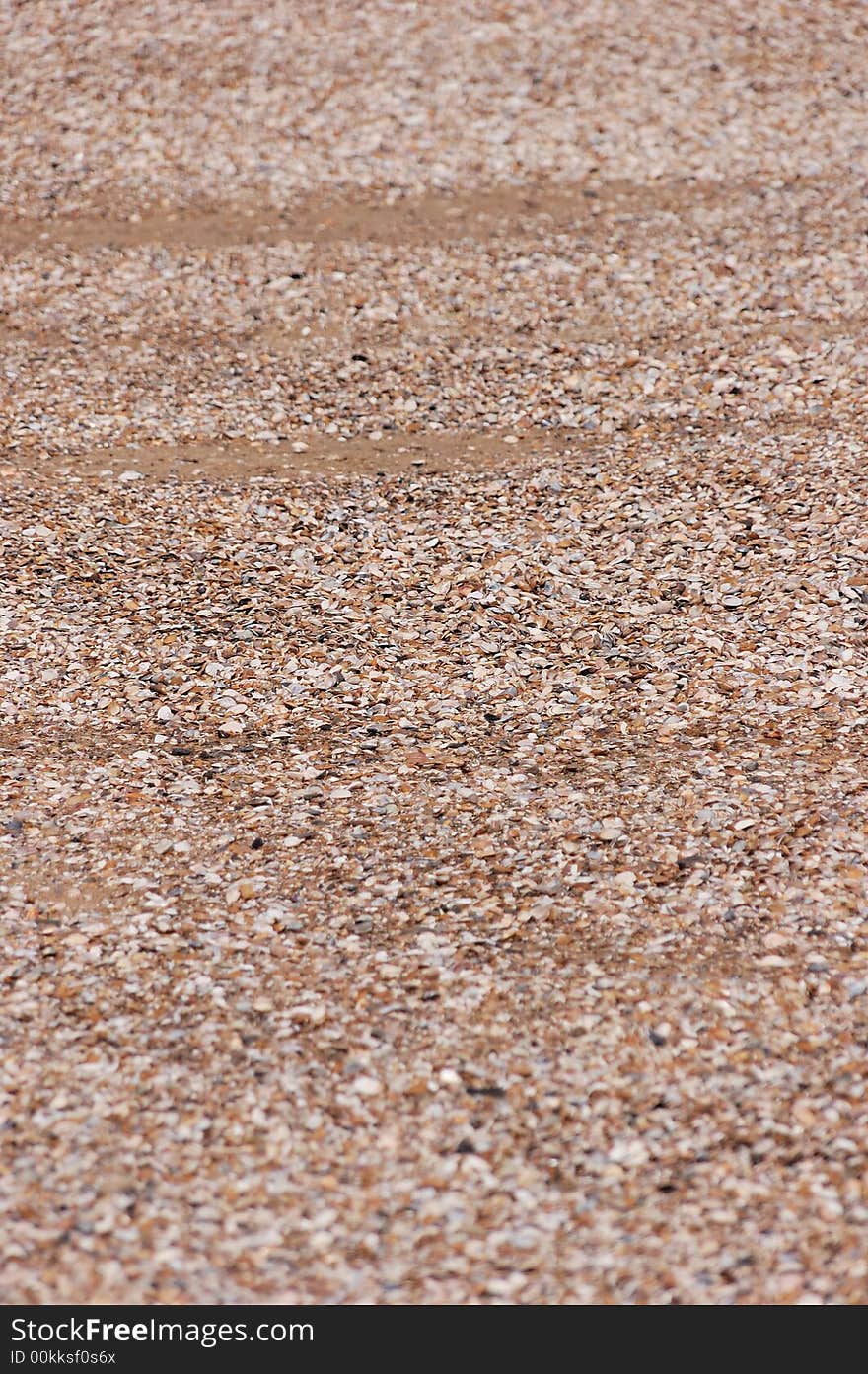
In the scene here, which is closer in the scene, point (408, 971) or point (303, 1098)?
point (303, 1098)

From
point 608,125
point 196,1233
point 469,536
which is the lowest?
point 196,1233

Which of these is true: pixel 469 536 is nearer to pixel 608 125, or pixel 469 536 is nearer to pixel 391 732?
pixel 391 732

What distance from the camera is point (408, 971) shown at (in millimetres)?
4371

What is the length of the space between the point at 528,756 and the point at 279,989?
63.0 inches

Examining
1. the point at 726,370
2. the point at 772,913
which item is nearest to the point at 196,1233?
the point at 772,913

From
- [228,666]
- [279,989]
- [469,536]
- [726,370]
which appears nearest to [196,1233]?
[279,989]

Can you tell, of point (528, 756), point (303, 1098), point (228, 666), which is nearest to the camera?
point (303, 1098)

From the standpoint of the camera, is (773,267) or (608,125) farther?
(608,125)

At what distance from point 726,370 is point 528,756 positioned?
3.53 meters

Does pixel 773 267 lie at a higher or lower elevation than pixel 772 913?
higher

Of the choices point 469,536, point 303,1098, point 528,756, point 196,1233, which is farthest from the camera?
point 469,536

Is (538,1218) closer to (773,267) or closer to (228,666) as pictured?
(228,666)

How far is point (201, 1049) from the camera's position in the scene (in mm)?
4117

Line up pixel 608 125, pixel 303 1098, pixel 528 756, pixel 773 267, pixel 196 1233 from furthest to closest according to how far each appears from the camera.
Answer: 1. pixel 608 125
2. pixel 773 267
3. pixel 528 756
4. pixel 303 1098
5. pixel 196 1233
